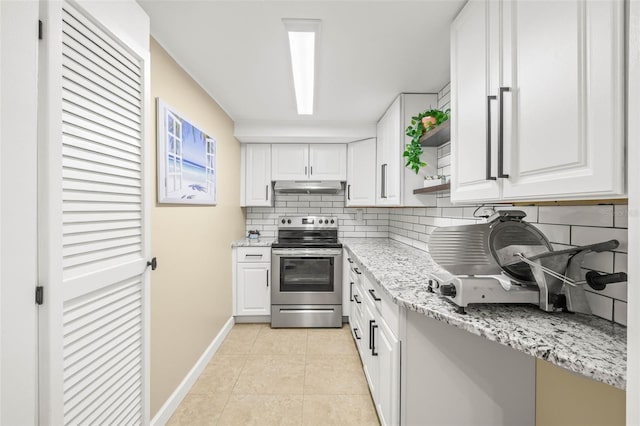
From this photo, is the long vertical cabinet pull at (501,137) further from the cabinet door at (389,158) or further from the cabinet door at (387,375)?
the cabinet door at (389,158)

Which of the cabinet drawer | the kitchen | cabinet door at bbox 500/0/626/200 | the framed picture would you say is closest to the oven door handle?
the cabinet drawer

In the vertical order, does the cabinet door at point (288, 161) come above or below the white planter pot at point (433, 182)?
above

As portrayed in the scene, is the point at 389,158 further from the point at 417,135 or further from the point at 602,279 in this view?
the point at 602,279

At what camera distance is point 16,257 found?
819 millimetres

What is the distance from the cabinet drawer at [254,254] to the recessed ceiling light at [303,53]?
1677 millimetres

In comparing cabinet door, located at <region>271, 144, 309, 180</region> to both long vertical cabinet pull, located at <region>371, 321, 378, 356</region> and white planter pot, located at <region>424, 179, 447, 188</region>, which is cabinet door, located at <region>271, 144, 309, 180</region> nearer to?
white planter pot, located at <region>424, 179, 447, 188</region>

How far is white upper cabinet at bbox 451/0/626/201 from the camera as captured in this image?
2.31 feet

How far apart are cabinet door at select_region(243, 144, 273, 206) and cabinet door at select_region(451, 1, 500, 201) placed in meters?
2.56

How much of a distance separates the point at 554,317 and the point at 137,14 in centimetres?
214

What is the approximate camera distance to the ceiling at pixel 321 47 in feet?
4.73

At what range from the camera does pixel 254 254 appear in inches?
132

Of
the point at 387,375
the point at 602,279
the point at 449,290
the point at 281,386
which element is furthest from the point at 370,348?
the point at 602,279

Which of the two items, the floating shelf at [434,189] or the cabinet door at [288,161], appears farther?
the cabinet door at [288,161]

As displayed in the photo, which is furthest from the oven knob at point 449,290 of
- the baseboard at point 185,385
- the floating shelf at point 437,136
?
the baseboard at point 185,385
